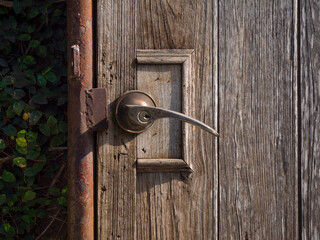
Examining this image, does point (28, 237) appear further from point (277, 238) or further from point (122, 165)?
point (277, 238)

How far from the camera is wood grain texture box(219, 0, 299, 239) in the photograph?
76 cm

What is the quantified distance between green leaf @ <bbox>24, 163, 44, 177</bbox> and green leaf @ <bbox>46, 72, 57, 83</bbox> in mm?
285

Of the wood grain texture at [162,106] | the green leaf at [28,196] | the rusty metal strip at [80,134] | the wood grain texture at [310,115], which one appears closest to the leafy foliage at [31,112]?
the green leaf at [28,196]

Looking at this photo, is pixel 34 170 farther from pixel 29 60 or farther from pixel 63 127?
pixel 29 60

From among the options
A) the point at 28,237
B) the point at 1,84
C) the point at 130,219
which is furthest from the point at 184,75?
the point at 28,237

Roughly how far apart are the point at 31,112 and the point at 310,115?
0.87 meters

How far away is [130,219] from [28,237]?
1.45 feet

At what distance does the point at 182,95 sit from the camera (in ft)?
2.42

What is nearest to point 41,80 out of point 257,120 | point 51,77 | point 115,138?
point 51,77

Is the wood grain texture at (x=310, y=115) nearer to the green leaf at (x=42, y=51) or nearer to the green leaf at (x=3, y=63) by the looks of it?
the green leaf at (x=42, y=51)

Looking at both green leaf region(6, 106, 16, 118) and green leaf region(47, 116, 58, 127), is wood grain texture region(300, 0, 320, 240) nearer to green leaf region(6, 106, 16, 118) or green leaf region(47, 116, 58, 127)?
green leaf region(47, 116, 58, 127)

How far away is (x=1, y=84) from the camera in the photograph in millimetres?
915

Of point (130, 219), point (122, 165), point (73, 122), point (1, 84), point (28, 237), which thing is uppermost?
point (1, 84)

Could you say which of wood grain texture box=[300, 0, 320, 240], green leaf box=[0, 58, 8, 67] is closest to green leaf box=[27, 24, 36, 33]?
green leaf box=[0, 58, 8, 67]
